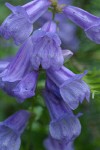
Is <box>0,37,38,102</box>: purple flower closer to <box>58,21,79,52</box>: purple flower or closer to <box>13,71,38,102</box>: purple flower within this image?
<box>13,71,38,102</box>: purple flower

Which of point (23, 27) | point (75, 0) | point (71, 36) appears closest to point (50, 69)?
point (23, 27)

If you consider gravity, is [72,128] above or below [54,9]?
below

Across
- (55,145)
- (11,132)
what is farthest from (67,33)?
(11,132)

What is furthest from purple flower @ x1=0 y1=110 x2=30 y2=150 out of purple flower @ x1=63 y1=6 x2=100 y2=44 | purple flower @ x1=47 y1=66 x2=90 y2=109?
purple flower @ x1=63 y1=6 x2=100 y2=44

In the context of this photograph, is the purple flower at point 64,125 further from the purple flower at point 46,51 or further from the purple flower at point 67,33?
the purple flower at point 67,33

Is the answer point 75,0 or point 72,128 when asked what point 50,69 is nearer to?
point 72,128

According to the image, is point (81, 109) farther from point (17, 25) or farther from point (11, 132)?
point (17, 25)
